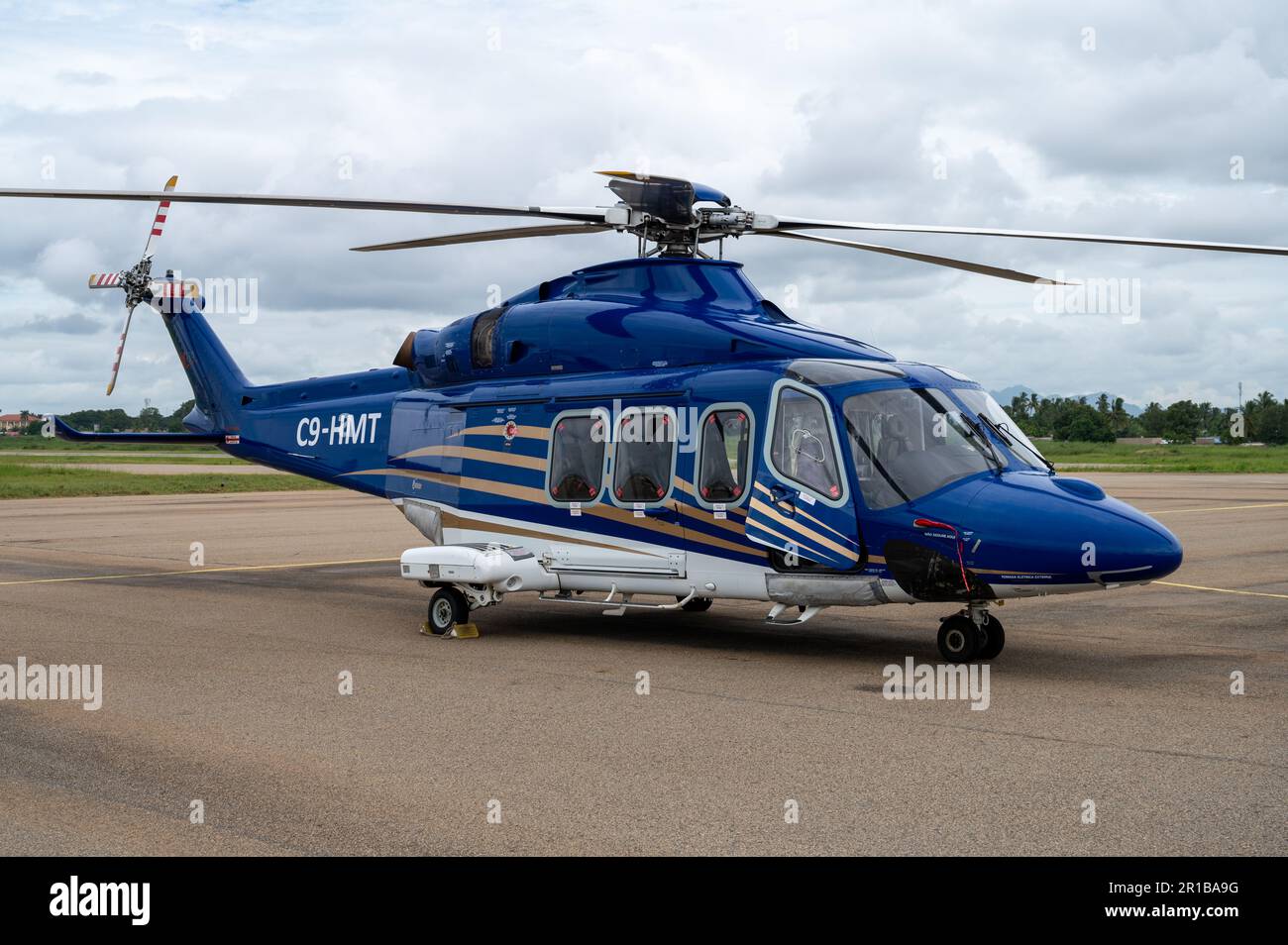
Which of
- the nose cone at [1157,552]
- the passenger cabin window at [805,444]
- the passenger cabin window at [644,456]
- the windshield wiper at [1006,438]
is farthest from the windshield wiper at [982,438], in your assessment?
the passenger cabin window at [644,456]

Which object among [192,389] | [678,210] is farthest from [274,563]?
[678,210]

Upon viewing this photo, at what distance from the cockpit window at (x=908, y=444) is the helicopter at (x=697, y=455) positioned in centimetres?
2

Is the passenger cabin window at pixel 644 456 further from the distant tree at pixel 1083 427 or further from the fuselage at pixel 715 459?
the distant tree at pixel 1083 427

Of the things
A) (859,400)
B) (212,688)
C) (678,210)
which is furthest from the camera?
(678,210)

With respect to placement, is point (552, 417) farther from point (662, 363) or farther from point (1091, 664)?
point (1091, 664)

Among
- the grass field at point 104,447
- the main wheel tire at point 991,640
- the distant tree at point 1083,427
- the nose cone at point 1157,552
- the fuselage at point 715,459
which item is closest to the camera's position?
the nose cone at point 1157,552

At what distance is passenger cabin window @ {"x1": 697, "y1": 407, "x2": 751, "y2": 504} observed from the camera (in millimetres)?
10930

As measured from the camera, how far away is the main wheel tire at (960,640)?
10164mm

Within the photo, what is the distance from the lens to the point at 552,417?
1236 cm

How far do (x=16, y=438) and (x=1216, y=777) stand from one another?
179 metres

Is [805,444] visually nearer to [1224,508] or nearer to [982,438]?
[982,438]

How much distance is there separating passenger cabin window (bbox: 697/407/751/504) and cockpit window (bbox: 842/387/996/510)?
1.06 metres
